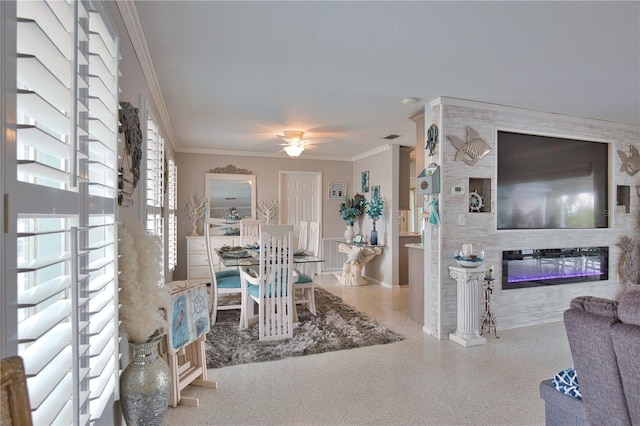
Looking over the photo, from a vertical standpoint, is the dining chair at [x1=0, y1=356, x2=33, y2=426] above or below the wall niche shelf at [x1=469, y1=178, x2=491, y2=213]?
below

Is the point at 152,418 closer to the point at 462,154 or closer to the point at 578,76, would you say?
the point at 462,154

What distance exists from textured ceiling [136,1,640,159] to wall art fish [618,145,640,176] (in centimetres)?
52

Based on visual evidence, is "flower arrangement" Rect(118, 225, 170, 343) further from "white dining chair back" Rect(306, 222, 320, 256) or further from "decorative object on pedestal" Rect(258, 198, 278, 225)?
"decorative object on pedestal" Rect(258, 198, 278, 225)

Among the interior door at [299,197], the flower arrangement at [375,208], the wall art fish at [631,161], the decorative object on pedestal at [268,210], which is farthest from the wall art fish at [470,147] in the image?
the decorative object on pedestal at [268,210]

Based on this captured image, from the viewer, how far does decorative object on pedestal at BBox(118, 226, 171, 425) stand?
1637 millimetres

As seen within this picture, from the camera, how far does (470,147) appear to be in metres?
3.73

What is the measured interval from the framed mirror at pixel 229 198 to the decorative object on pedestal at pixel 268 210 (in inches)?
5.3

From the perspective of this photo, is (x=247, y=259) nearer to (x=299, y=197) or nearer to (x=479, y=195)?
(x=479, y=195)

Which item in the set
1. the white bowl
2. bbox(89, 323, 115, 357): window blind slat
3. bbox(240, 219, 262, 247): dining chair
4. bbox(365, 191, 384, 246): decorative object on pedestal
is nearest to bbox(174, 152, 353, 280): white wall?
bbox(365, 191, 384, 246): decorative object on pedestal

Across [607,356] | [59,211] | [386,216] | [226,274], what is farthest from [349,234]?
[59,211]

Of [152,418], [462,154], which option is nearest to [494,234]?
[462,154]

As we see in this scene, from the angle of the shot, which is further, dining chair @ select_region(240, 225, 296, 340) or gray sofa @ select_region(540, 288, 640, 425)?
dining chair @ select_region(240, 225, 296, 340)

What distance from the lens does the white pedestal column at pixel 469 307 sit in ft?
11.4

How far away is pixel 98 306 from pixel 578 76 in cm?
373
